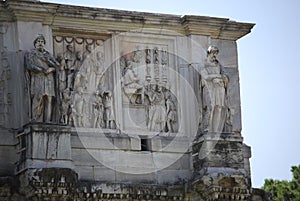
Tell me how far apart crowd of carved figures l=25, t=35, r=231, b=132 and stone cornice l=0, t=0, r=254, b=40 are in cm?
35

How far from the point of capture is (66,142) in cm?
1980

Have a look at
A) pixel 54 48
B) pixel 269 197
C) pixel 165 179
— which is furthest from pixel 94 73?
pixel 269 197

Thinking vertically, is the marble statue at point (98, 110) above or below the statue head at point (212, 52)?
below

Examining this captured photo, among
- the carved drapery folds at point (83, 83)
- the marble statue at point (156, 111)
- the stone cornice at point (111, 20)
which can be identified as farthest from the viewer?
the marble statue at point (156, 111)

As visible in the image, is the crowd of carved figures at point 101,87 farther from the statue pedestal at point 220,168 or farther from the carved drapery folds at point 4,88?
the carved drapery folds at point 4,88

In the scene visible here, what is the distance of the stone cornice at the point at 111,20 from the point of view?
20.3 meters

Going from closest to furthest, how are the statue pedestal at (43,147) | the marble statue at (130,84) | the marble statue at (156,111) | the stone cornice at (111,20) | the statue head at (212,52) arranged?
the statue pedestal at (43,147) → the stone cornice at (111,20) → the marble statue at (130,84) → the marble statue at (156,111) → the statue head at (212,52)

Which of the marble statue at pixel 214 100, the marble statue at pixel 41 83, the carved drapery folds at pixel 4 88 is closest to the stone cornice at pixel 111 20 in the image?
the marble statue at pixel 41 83

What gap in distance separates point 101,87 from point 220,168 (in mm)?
2482

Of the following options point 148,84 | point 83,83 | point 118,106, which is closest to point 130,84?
point 148,84

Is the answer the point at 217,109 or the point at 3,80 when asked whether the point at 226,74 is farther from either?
the point at 3,80

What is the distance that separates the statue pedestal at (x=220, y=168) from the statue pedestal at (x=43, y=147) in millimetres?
2447

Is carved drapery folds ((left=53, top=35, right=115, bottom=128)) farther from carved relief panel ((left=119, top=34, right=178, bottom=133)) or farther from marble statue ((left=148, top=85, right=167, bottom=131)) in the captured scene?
marble statue ((left=148, top=85, right=167, bottom=131))

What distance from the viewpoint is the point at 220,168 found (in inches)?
823
